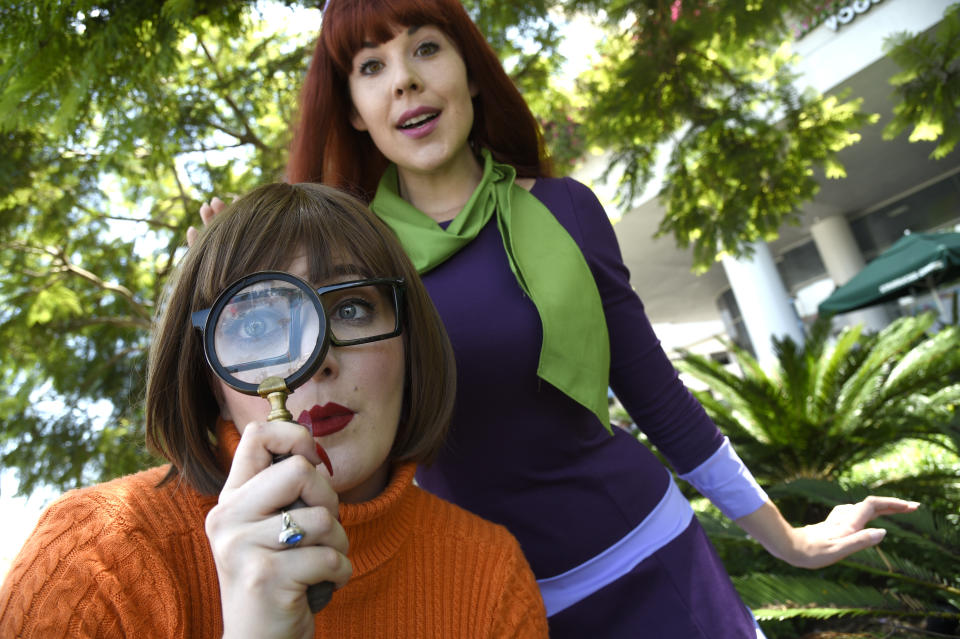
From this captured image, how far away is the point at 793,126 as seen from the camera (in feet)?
15.4

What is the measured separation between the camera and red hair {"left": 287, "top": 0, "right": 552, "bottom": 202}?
193cm

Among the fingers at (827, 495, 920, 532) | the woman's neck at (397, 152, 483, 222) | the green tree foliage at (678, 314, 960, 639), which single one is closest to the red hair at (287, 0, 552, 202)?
the woman's neck at (397, 152, 483, 222)

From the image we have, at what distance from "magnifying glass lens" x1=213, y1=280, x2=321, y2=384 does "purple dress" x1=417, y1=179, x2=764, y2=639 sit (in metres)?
0.75

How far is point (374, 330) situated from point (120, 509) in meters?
0.53

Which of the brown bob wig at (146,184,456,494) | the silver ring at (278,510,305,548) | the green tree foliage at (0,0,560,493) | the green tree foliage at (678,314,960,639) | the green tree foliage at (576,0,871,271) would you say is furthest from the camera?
the green tree foliage at (576,0,871,271)

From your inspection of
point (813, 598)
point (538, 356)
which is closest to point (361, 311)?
point (538, 356)

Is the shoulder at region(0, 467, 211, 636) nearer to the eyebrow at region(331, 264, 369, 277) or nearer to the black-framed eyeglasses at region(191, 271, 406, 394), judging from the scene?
the black-framed eyeglasses at region(191, 271, 406, 394)

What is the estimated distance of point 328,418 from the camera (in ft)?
4.05

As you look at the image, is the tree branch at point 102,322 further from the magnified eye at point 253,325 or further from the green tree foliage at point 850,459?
the magnified eye at point 253,325

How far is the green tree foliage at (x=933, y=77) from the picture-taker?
3432 mm

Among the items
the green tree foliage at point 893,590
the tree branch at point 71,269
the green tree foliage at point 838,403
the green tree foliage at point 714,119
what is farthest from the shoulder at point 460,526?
the tree branch at point 71,269

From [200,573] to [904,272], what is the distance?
11.1 m

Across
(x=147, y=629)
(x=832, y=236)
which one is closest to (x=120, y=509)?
(x=147, y=629)

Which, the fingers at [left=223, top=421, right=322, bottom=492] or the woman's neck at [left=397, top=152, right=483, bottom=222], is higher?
the woman's neck at [left=397, top=152, right=483, bottom=222]
